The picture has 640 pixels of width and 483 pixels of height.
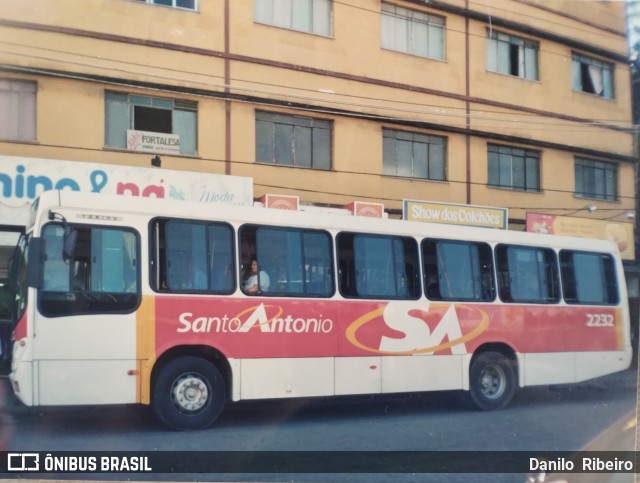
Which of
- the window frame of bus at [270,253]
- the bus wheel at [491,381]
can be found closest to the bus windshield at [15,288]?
the window frame of bus at [270,253]

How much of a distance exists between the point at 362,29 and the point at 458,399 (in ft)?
14.8

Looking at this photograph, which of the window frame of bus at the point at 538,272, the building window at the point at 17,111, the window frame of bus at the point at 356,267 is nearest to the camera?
the building window at the point at 17,111

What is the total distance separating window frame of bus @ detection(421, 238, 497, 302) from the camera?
821 cm

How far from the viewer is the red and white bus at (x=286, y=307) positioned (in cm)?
645

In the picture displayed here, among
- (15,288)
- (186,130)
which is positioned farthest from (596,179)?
(15,288)

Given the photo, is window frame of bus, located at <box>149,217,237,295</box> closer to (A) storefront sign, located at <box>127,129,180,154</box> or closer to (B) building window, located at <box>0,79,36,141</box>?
(A) storefront sign, located at <box>127,129,180,154</box>

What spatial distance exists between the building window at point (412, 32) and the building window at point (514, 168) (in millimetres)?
1202

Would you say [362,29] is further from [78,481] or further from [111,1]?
[78,481]

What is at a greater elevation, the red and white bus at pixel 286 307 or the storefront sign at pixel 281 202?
the storefront sign at pixel 281 202

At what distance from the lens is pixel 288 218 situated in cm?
743

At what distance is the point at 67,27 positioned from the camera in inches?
222

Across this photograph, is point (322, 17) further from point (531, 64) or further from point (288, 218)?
point (531, 64)

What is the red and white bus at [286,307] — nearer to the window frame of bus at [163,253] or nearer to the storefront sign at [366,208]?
the window frame of bus at [163,253]

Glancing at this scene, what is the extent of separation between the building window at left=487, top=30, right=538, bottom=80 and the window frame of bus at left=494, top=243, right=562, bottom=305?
208cm
